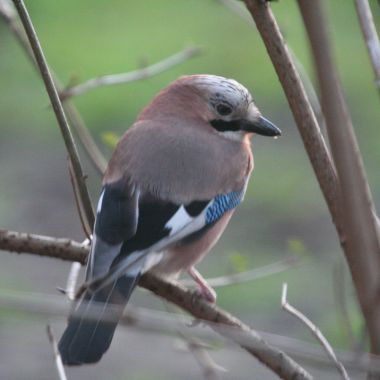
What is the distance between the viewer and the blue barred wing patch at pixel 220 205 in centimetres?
397

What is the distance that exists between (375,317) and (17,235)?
1.57m

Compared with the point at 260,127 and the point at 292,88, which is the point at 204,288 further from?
the point at 292,88

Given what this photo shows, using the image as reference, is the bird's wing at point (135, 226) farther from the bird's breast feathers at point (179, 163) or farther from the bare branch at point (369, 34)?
the bare branch at point (369, 34)

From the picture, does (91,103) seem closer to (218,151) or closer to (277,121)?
(277,121)

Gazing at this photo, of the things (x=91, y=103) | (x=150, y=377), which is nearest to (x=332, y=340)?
(x=150, y=377)

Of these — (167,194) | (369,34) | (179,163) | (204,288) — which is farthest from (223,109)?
(369,34)

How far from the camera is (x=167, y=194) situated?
3.81m

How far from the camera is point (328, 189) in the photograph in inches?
103

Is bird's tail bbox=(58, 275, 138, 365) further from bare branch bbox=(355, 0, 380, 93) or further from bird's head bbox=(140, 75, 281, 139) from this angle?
bird's head bbox=(140, 75, 281, 139)

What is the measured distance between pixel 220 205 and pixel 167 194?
→ 10.7 inches

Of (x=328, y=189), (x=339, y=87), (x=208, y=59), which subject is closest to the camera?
(x=339, y=87)

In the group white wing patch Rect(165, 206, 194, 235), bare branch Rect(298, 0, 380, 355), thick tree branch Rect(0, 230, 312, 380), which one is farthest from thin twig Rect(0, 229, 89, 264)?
bare branch Rect(298, 0, 380, 355)

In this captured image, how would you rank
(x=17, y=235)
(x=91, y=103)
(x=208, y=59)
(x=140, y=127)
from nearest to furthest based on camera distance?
(x=17, y=235)
(x=140, y=127)
(x=91, y=103)
(x=208, y=59)

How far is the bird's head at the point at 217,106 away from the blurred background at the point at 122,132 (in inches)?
21.3
